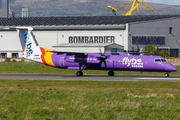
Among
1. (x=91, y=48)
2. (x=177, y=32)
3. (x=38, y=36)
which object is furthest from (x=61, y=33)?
(x=177, y=32)

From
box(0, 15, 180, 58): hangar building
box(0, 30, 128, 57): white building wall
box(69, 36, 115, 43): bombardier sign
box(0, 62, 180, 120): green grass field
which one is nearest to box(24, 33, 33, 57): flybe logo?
box(0, 62, 180, 120): green grass field

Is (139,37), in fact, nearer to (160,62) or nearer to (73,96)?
(160,62)

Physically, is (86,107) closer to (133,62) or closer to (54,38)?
(133,62)

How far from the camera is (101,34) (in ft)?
303

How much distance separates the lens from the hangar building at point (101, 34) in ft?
298

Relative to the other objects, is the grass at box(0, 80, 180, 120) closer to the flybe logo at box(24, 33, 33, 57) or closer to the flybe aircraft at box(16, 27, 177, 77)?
the flybe aircraft at box(16, 27, 177, 77)

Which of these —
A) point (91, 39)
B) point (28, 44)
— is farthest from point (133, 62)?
point (91, 39)

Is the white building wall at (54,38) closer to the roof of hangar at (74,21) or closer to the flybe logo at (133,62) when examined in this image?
the roof of hangar at (74,21)

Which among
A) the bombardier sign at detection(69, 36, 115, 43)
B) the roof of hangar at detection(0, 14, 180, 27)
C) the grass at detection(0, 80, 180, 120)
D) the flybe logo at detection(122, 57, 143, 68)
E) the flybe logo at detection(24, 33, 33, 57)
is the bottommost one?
the grass at detection(0, 80, 180, 120)

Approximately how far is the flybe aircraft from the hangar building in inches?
1699

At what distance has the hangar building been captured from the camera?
90.7 metres

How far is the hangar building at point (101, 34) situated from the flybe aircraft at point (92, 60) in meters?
43.2

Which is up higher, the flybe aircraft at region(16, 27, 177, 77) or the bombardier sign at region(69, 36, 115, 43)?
the bombardier sign at region(69, 36, 115, 43)

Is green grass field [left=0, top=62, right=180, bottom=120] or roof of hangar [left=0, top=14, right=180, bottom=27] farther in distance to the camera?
roof of hangar [left=0, top=14, right=180, bottom=27]
